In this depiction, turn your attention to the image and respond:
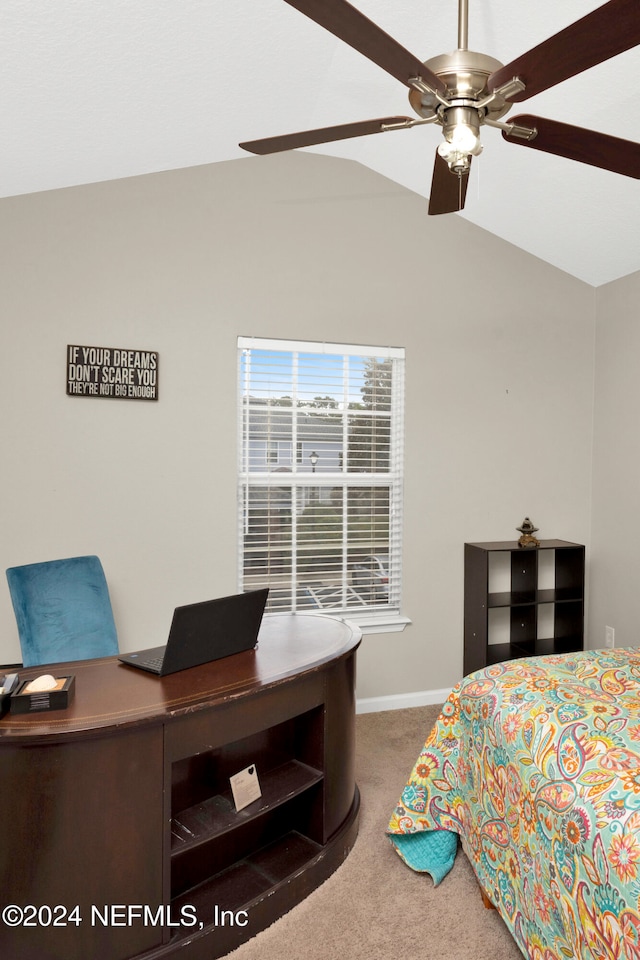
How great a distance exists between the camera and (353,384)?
3666 millimetres

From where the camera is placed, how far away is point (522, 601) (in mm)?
→ 3758

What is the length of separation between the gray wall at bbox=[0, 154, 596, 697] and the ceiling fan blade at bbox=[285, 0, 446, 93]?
6.91 feet

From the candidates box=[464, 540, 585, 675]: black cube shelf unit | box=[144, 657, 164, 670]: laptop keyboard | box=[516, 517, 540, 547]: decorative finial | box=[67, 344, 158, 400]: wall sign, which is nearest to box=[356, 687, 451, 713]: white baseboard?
box=[464, 540, 585, 675]: black cube shelf unit

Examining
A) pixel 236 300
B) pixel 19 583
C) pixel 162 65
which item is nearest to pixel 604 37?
pixel 162 65

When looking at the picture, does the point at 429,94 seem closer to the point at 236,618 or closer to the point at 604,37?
the point at 604,37

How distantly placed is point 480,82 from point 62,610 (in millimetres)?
2473

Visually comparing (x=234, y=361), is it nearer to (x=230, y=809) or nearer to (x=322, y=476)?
(x=322, y=476)

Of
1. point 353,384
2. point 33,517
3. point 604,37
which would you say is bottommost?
point 33,517

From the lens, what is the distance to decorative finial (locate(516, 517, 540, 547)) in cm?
378

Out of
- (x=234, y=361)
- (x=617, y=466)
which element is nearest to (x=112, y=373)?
(x=234, y=361)

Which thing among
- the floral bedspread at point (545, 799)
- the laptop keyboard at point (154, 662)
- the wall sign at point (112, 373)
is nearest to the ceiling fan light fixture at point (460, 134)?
the floral bedspread at point (545, 799)

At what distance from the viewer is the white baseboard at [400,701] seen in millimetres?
3693

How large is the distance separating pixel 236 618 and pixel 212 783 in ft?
1.77

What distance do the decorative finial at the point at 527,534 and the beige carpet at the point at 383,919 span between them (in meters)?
1.89
